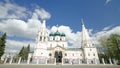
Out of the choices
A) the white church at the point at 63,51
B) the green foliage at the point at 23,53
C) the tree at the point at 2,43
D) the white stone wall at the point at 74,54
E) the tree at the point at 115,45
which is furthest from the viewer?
the green foliage at the point at 23,53

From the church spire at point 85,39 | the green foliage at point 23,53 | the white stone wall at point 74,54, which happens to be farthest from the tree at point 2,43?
the church spire at point 85,39

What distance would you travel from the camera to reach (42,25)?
60.4m

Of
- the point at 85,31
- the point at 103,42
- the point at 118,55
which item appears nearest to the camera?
the point at 118,55

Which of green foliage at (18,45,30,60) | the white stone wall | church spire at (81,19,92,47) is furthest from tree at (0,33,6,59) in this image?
church spire at (81,19,92,47)

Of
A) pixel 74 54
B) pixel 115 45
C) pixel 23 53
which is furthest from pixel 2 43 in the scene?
pixel 115 45

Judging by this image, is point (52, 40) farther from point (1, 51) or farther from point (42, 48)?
point (1, 51)

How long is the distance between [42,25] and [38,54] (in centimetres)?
1496

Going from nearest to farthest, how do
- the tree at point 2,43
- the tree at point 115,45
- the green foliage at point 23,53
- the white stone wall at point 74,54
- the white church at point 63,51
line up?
the tree at point 115,45
the tree at point 2,43
the white church at point 63,51
the white stone wall at point 74,54
the green foliage at point 23,53

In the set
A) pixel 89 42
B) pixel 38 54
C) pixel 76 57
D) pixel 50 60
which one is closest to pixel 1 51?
pixel 38 54

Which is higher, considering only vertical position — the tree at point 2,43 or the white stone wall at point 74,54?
the tree at point 2,43

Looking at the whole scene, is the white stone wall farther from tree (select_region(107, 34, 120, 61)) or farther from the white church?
tree (select_region(107, 34, 120, 61))

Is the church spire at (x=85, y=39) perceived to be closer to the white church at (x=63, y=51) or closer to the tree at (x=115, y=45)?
the white church at (x=63, y=51)

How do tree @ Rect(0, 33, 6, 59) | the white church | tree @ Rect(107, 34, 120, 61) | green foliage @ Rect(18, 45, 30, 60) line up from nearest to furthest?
tree @ Rect(107, 34, 120, 61), tree @ Rect(0, 33, 6, 59), the white church, green foliage @ Rect(18, 45, 30, 60)

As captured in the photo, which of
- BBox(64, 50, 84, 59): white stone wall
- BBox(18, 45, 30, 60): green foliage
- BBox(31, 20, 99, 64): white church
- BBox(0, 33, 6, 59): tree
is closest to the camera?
BBox(0, 33, 6, 59): tree
